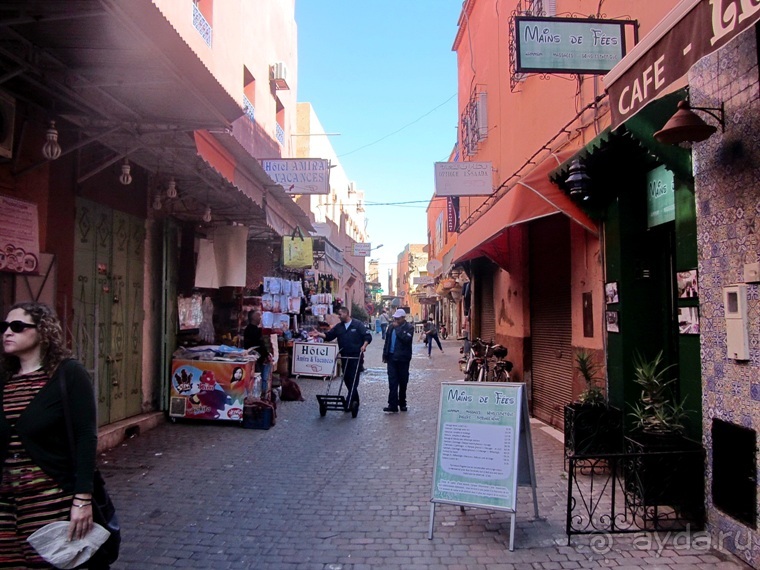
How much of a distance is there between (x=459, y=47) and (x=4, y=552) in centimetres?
1763

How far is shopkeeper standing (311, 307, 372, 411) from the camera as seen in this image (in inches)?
379

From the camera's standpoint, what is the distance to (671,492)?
4430mm

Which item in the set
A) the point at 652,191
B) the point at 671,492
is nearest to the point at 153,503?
the point at 671,492

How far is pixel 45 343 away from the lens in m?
2.87

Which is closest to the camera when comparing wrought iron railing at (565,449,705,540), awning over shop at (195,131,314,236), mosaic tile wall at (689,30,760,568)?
mosaic tile wall at (689,30,760,568)

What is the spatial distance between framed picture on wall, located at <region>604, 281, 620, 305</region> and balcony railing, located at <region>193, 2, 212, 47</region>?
28.2ft

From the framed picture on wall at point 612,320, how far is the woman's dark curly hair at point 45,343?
5.16 metres

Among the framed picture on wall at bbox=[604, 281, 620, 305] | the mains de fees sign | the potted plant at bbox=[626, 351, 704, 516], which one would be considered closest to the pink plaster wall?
the framed picture on wall at bbox=[604, 281, 620, 305]

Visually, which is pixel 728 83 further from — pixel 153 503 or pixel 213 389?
pixel 213 389

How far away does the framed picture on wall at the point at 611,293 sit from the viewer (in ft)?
20.1

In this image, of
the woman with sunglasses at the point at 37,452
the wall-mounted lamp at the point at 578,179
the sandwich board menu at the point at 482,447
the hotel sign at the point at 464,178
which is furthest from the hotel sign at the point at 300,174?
the woman with sunglasses at the point at 37,452

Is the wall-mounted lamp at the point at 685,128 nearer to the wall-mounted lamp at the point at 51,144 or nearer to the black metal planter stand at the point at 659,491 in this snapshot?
the black metal planter stand at the point at 659,491

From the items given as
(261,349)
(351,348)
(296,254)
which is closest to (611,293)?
(351,348)

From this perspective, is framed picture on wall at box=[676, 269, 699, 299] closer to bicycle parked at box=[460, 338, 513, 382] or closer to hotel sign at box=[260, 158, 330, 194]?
bicycle parked at box=[460, 338, 513, 382]
